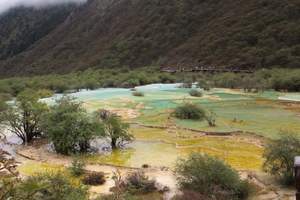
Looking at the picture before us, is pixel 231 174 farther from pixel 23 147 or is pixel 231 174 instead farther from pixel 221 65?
pixel 221 65

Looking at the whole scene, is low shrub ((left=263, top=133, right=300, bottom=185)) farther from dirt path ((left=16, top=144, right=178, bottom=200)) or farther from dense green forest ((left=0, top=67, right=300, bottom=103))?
dense green forest ((left=0, top=67, right=300, bottom=103))

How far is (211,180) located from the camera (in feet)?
57.8

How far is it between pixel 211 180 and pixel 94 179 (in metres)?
4.97

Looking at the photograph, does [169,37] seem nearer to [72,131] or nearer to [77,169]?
[72,131]

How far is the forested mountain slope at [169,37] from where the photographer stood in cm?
9262

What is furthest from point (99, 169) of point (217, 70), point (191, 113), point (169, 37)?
point (169, 37)

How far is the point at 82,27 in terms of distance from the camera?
15325 cm

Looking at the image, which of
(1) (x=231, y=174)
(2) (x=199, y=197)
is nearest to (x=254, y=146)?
(1) (x=231, y=174)

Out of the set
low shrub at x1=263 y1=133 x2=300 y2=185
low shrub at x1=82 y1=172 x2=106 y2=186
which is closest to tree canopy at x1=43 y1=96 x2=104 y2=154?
low shrub at x1=82 y1=172 x2=106 y2=186

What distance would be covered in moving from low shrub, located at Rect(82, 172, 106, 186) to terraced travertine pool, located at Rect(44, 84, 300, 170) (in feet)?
9.70

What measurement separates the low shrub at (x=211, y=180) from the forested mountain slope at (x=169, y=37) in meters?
A: 66.1

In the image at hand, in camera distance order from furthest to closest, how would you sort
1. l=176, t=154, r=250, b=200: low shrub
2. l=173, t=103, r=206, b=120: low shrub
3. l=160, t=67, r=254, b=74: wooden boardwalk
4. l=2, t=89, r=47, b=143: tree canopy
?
l=160, t=67, r=254, b=74: wooden boardwalk < l=173, t=103, r=206, b=120: low shrub < l=2, t=89, r=47, b=143: tree canopy < l=176, t=154, r=250, b=200: low shrub

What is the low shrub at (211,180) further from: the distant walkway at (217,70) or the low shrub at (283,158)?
the distant walkway at (217,70)

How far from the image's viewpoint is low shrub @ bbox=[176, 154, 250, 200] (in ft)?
55.9
